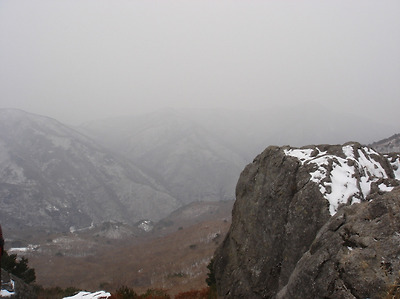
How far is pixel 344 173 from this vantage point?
37.1ft

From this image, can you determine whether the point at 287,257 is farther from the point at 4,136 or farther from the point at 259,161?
the point at 4,136

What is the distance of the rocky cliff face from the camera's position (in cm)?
1032

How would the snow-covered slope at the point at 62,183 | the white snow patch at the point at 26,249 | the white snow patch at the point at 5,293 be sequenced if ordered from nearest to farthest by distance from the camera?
1. the white snow patch at the point at 5,293
2. the white snow patch at the point at 26,249
3. the snow-covered slope at the point at 62,183

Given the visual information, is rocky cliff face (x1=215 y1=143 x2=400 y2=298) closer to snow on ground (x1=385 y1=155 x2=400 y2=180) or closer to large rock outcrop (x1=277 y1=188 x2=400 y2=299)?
snow on ground (x1=385 y1=155 x2=400 y2=180)

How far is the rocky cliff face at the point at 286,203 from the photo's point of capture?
1032 cm

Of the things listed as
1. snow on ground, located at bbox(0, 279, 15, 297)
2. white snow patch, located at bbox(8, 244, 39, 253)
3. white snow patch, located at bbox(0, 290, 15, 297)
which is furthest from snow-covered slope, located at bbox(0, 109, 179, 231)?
white snow patch, located at bbox(0, 290, 15, 297)

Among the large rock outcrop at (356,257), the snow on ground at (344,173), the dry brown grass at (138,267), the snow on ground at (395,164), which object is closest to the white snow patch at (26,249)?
the dry brown grass at (138,267)

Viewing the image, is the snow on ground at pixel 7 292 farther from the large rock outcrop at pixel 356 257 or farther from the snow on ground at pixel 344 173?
the snow on ground at pixel 344 173

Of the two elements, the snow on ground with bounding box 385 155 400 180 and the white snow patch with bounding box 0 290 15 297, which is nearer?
the snow on ground with bounding box 385 155 400 180

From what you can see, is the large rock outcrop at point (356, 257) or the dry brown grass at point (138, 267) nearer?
the large rock outcrop at point (356, 257)

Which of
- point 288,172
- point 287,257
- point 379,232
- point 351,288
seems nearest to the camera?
point 351,288

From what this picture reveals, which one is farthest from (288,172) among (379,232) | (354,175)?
(379,232)

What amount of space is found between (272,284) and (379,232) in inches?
Answer: 233

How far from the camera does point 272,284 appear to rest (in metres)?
11.1
